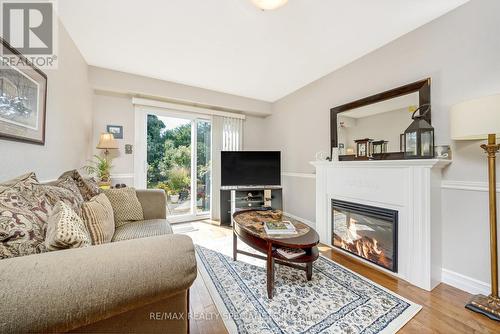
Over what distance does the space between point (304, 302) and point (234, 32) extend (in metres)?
2.49

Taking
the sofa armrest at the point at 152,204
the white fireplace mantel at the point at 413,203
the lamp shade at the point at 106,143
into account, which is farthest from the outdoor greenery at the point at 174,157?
the white fireplace mantel at the point at 413,203

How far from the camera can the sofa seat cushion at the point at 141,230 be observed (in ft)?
5.29

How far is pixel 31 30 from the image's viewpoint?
1.57m

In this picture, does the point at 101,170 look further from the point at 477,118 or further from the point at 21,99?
the point at 477,118

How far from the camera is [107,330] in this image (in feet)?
2.11

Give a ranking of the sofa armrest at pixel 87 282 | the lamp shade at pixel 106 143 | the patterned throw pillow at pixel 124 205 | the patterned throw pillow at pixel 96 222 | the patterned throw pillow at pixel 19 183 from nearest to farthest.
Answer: the sofa armrest at pixel 87 282, the patterned throw pillow at pixel 19 183, the patterned throw pillow at pixel 96 222, the patterned throw pillow at pixel 124 205, the lamp shade at pixel 106 143

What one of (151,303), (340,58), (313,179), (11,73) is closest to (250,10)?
(340,58)

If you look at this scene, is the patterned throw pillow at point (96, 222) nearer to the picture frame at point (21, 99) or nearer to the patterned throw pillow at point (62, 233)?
the patterned throw pillow at point (62, 233)

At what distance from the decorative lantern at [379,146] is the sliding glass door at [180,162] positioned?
270 cm

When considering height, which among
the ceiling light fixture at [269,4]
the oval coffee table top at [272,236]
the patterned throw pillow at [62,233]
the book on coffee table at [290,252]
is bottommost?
the book on coffee table at [290,252]

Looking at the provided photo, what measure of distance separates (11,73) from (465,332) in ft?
11.0

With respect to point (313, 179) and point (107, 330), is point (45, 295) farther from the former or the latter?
point (313, 179)

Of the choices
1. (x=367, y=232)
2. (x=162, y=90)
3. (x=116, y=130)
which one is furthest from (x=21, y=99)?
(x=367, y=232)

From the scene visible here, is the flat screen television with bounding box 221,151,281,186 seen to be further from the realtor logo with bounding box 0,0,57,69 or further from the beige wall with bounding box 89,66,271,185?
the realtor logo with bounding box 0,0,57,69
